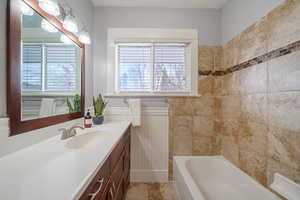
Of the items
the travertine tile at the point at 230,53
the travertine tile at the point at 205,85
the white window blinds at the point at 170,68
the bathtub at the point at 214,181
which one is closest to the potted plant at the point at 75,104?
Answer: the white window blinds at the point at 170,68

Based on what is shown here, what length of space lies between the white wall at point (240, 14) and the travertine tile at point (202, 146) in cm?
139

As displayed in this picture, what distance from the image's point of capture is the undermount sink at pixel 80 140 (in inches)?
49.8

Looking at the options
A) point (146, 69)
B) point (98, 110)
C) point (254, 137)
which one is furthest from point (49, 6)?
point (254, 137)

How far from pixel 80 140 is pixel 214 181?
5.24ft

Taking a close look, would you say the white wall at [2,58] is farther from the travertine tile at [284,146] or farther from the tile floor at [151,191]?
the travertine tile at [284,146]

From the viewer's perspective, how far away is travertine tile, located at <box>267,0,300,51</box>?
1.12 m

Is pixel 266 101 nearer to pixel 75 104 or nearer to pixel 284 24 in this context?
pixel 284 24

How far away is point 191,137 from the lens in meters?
2.25

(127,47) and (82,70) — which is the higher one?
(127,47)

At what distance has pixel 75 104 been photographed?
5.55ft

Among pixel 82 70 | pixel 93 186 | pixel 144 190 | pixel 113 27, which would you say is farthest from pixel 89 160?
pixel 113 27

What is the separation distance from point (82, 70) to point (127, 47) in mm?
762

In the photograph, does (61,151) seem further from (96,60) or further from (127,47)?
(127,47)

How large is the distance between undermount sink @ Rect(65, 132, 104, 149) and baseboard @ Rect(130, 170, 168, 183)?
101cm
